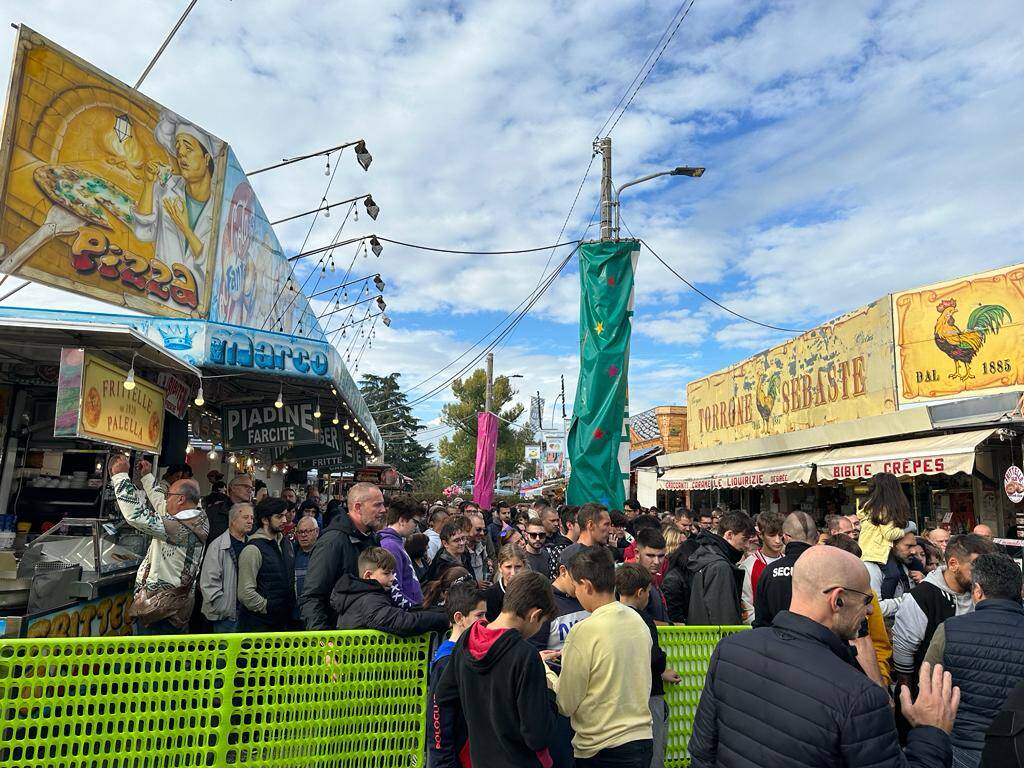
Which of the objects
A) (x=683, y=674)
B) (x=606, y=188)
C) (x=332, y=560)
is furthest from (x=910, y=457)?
(x=332, y=560)

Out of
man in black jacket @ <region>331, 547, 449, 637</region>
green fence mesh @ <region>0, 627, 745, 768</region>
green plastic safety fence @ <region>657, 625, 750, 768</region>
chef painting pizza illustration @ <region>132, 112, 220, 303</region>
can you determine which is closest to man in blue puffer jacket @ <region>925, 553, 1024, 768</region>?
green plastic safety fence @ <region>657, 625, 750, 768</region>

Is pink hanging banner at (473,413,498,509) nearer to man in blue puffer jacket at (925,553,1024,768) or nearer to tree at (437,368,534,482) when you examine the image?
man in blue puffer jacket at (925,553,1024,768)

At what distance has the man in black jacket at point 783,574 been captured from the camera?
13.6ft

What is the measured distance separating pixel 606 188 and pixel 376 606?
6327 mm

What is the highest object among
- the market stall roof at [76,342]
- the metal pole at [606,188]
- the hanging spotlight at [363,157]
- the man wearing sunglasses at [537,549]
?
the hanging spotlight at [363,157]

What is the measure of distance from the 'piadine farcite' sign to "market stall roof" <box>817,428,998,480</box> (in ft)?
30.7

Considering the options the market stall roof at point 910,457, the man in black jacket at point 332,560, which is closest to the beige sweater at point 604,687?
the man in black jacket at point 332,560

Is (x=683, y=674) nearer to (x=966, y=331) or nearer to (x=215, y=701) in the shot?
(x=215, y=701)

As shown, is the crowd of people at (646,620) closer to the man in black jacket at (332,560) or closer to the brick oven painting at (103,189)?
the man in black jacket at (332,560)

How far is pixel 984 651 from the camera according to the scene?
3.03 m

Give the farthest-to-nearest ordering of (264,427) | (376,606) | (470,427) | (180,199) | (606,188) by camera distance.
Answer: (470,427) < (180,199) < (264,427) < (606,188) < (376,606)

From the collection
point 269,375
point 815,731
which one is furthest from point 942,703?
point 269,375

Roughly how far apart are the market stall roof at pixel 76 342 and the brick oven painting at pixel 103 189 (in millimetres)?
1970

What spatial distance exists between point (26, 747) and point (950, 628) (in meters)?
4.79
